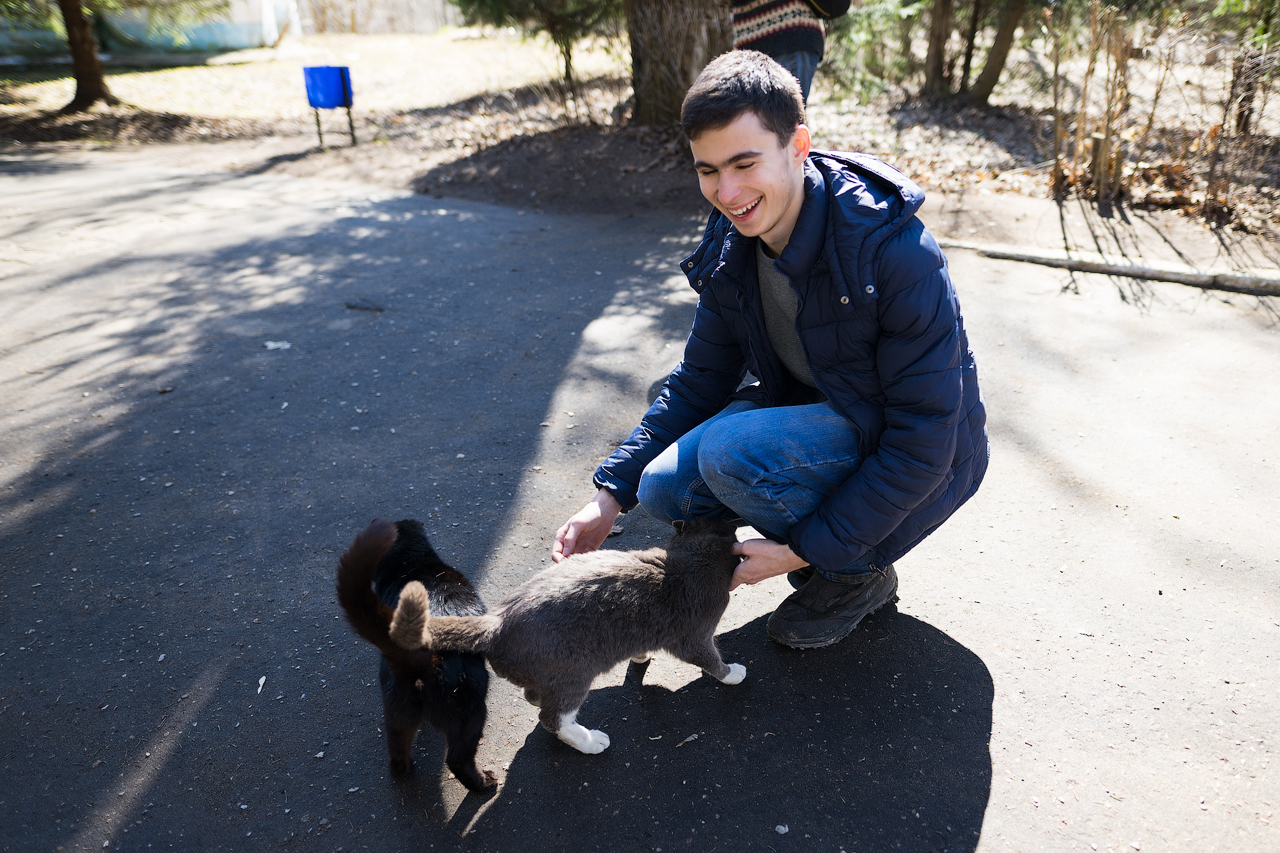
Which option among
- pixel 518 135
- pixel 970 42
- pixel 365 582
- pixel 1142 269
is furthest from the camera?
pixel 970 42

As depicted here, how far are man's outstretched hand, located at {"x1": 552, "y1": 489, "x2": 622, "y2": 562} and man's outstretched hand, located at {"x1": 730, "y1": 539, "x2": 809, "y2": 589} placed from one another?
47cm

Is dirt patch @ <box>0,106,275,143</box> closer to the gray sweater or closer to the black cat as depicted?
the gray sweater

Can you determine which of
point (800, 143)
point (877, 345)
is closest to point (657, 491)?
point (877, 345)

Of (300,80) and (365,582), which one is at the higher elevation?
(300,80)

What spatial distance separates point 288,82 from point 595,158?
12057 millimetres

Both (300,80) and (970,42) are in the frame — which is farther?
(300,80)

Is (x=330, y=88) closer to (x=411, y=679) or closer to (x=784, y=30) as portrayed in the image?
(x=784, y=30)

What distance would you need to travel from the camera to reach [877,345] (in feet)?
7.58

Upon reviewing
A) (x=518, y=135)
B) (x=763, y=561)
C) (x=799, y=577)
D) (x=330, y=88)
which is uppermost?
(x=330, y=88)

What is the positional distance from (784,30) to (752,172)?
3.99 metres

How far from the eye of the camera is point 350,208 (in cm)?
Answer: 833

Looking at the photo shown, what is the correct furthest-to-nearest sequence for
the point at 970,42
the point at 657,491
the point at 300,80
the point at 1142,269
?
the point at 300,80, the point at 970,42, the point at 1142,269, the point at 657,491

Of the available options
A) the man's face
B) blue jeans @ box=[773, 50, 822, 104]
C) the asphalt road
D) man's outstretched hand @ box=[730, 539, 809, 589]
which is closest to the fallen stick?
the asphalt road

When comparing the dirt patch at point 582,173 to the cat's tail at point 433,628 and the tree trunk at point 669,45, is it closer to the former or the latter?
the tree trunk at point 669,45
